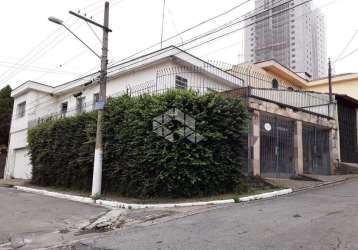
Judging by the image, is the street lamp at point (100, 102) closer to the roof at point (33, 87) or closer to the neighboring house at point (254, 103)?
the neighboring house at point (254, 103)

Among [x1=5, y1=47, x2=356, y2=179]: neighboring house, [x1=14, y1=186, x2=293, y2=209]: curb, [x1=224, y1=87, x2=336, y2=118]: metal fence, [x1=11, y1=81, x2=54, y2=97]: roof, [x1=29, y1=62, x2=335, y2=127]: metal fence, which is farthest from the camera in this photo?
[x1=11, y1=81, x2=54, y2=97]: roof

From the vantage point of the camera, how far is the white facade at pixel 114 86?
1792cm

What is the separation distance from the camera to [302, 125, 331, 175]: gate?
18219mm

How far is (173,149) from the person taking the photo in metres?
12.2

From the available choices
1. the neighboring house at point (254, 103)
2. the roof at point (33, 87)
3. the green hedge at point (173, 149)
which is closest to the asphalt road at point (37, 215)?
the green hedge at point (173, 149)

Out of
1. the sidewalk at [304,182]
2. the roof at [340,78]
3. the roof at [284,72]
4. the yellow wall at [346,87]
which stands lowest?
the sidewalk at [304,182]

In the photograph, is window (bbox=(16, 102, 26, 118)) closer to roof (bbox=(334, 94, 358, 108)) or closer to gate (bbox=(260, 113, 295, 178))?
gate (bbox=(260, 113, 295, 178))

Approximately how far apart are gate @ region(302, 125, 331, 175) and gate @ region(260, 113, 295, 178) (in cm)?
132

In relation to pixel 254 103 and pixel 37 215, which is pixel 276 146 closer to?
pixel 254 103

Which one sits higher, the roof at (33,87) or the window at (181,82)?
the roof at (33,87)

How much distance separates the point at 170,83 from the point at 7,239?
10663 millimetres

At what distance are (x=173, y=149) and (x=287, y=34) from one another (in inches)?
230

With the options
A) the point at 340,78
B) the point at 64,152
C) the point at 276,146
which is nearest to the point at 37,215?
the point at 64,152

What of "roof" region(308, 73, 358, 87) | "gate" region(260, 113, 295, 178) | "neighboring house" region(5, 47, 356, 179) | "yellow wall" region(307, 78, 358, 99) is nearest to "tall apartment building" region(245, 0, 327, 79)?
"neighboring house" region(5, 47, 356, 179)
